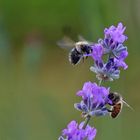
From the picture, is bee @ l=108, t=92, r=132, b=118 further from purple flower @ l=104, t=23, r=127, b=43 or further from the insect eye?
purple flower @ l=104, t=23, r=127, b=43

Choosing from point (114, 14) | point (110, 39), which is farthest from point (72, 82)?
point (110, 39)

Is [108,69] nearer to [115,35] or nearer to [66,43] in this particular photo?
[115,35]

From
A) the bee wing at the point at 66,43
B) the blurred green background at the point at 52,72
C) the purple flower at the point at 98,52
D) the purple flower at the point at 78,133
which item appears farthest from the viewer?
the blurred green background at the point at 52,72

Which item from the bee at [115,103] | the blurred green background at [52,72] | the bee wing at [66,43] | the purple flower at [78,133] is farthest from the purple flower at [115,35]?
the blurred green background at [52,72]

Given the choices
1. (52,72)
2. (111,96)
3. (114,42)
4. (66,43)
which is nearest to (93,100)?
(111,96)

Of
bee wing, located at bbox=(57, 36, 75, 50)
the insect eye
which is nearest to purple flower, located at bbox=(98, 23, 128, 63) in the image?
the insect eye

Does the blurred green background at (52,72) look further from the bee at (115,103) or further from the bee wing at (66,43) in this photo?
the bee at (115,103)
